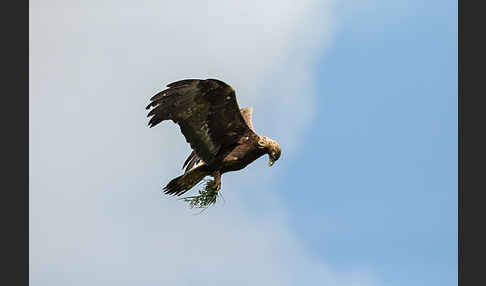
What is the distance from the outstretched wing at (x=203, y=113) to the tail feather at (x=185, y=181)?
0.26 metres

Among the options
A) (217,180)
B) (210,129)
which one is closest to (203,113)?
(210,129)

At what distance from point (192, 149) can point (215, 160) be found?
439 millimetres

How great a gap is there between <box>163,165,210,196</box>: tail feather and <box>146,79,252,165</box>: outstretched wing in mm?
262

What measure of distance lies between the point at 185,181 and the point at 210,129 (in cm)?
99

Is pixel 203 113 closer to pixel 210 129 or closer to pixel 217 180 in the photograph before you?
pixel 210 129

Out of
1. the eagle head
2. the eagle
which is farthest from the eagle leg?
the eagle head

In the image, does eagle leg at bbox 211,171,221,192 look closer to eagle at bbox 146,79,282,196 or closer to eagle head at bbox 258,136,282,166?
eagle at bbox 146,79,282,196

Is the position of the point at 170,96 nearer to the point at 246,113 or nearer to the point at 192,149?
the point at 192,149

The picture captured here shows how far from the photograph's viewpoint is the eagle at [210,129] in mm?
20203

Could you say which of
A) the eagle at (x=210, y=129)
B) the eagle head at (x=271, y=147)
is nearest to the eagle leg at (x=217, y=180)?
the eagle at (x=210, y=129)

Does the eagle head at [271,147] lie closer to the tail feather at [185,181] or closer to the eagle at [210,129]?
the eagle at [210,129]

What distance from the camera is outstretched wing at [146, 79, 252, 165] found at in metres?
20.2

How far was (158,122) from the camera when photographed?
2022 cm

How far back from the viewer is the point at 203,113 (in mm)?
20594
